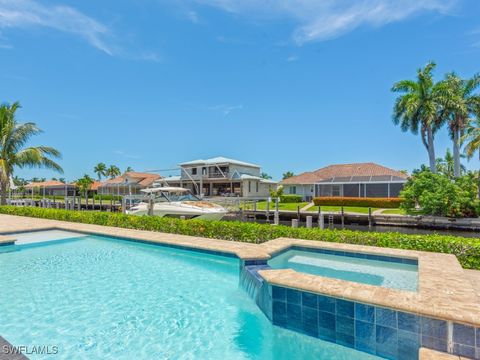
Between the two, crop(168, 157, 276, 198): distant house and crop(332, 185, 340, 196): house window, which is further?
crop(168, 157, 276, 198): distant house

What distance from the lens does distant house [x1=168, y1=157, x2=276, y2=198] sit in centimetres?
3741

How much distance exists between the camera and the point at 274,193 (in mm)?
35688

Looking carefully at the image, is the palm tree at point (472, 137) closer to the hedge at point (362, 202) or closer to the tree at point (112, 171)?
the hedge at point (362, 202)

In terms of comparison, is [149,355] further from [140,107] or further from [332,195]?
[332,195]

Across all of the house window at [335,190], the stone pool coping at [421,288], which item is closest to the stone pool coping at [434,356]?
the stone pool coping at [421,288]

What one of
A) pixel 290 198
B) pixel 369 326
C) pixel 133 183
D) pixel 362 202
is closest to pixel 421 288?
pixel 369 326

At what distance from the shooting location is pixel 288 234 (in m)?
10.2

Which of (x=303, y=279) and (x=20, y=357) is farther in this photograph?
(x=303, y=279)

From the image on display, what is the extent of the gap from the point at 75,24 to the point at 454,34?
19.2 m

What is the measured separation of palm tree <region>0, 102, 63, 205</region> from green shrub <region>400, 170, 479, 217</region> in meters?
28.1

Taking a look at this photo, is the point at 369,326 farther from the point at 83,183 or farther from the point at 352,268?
the point at 83,183

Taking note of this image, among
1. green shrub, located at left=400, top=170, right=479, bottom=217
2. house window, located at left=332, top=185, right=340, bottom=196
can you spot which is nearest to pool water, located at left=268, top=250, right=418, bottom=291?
green shrub, located at left=400, top=170, right=479, bottom=217

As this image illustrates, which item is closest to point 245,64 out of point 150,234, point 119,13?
point 119,13

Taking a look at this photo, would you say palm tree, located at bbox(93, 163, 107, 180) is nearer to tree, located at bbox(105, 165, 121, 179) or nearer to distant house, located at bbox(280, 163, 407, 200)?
tree, located at bbox(105, 165, 121, 179)
